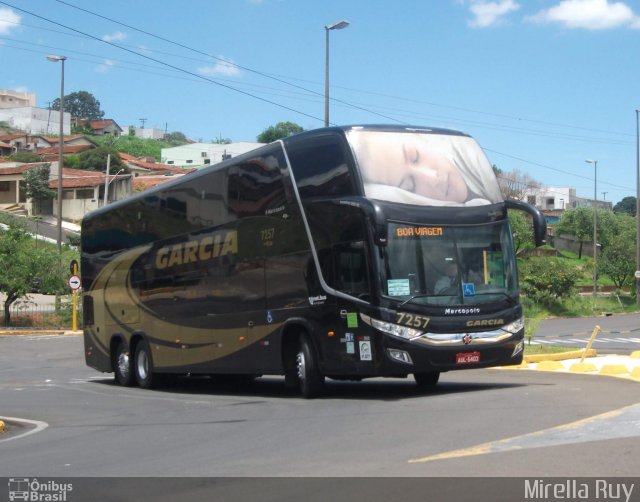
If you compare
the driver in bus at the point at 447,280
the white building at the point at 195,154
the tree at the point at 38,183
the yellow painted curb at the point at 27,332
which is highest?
the white building at the point at 195,154

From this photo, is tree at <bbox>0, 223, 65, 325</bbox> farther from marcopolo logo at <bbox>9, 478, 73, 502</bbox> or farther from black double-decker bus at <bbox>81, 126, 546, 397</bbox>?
marcopolo logo at <bbox>9, 478, 73, 502</bbox>

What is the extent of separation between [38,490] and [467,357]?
24.2 feet

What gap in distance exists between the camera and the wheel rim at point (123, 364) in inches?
871

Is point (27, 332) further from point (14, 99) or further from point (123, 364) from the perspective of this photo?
point (14, 99)

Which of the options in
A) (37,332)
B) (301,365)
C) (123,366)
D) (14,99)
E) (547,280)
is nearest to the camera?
(301,365)

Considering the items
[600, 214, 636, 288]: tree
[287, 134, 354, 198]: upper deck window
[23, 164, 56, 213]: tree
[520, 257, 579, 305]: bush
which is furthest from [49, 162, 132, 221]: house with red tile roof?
[287, 134, 354, 198]: upper deck window

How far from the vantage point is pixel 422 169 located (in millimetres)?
14633

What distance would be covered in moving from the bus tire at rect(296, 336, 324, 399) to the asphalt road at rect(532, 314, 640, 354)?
17.1 m

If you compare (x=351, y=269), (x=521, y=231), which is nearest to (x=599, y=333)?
(x=521, y=231)

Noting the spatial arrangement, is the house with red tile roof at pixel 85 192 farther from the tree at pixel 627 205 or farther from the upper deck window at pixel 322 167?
the tree at pixel 627 205

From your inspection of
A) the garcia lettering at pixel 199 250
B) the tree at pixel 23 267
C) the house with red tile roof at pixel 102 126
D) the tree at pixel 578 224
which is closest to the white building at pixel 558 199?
the tree at pixel 578 224

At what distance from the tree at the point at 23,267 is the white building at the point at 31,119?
116m

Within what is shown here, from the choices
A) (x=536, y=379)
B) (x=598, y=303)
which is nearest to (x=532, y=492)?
(x=536, y=379)

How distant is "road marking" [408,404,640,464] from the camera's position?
8969 mm
